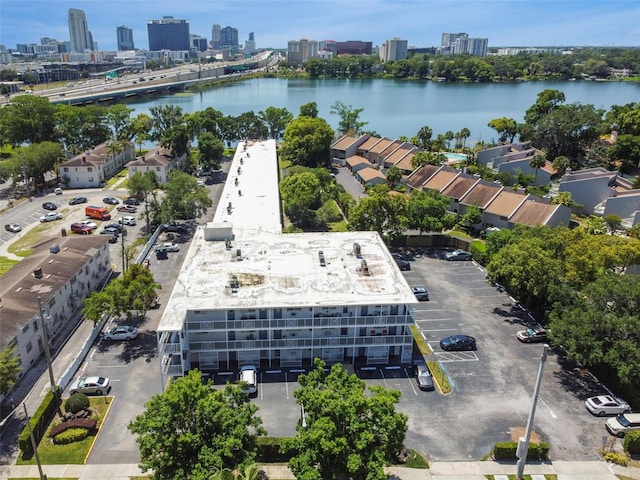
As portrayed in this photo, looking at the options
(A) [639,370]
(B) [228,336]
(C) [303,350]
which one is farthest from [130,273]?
(A) [639,370]

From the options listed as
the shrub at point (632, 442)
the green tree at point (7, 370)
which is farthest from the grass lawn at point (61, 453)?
the shrub at point (632, 442)

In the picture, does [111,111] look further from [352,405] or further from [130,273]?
[352,405]

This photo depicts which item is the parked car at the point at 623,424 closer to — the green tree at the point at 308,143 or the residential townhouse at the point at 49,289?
the residential townhouse at the point at 49,289

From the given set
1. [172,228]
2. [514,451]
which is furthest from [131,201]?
[514,451]

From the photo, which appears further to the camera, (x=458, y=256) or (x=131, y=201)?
(x=131, y=201)

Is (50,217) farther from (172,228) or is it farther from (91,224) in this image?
(172,228)
